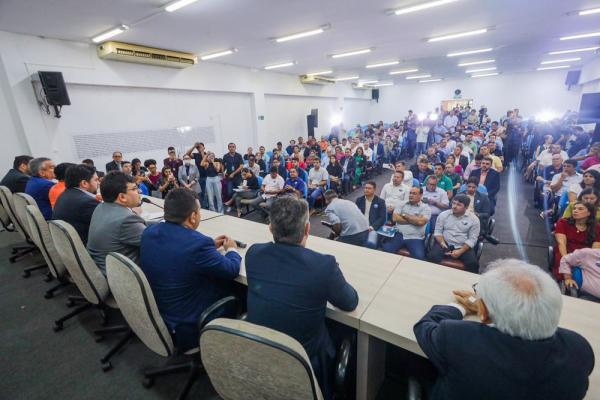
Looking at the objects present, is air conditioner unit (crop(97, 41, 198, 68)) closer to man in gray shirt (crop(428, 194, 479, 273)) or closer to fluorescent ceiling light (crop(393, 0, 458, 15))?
fluorescent ceiling light (crop(393, 0, 458, 15))

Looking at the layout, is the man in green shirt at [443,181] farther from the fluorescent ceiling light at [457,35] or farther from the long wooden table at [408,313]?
the fluorescent ceiling light at [457,35]

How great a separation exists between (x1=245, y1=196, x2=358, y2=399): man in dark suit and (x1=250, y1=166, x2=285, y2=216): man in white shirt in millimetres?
3793

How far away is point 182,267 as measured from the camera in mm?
1484

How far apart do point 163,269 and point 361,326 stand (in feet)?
3.63

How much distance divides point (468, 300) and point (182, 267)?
1.49 m

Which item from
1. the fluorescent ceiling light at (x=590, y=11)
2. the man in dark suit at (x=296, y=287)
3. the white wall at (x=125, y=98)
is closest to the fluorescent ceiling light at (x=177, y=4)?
the white wall at (x=125, y=98)

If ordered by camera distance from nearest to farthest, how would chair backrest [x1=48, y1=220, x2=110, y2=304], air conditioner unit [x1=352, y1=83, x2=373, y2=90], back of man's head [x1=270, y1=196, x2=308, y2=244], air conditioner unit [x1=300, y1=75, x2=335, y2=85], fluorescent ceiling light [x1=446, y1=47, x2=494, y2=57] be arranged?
back of man's head [x1=270, y1=196, x2=308, y2=244], chair backrest [x1=48, y1=220, x2=110, y2=304], fluorescent ceiling light [x1=446, y1=47, x2=494, y2=57], air conditioner unit [x1=300, y1=75, x2=335, y2=85], air conditioner unit [x1=352, y1=83, x2=373, y2=90]

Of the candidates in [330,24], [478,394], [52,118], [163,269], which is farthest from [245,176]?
[478,394]

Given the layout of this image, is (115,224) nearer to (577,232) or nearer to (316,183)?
(577,232)

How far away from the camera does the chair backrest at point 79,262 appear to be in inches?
69.7

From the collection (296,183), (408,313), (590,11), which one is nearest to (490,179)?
(296,183)

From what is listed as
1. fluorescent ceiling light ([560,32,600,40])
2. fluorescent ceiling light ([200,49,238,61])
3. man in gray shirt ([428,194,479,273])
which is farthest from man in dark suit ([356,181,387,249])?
fluorescent ceiling light ([560,32,600,40])

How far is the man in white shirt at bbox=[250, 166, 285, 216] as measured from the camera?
202 inches

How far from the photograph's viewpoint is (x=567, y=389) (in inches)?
31.3
